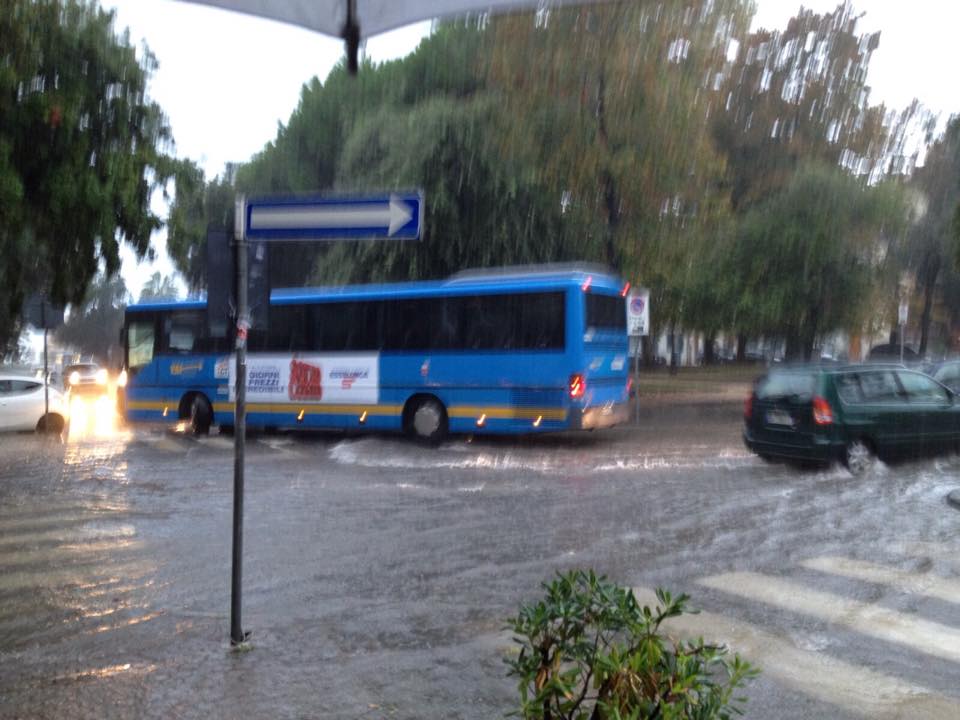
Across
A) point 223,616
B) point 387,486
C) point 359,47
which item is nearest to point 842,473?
point 387,486

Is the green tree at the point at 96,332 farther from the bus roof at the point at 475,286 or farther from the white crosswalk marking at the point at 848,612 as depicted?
the white crosswalk marking at the point at 848,612

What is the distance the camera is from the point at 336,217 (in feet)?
19.0

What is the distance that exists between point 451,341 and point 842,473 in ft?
25.1

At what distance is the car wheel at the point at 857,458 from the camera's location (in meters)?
14.4

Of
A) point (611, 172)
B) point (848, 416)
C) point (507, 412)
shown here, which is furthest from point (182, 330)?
point (848, 416)

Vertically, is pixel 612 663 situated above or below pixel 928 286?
below

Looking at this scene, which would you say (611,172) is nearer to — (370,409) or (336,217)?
(370,409)

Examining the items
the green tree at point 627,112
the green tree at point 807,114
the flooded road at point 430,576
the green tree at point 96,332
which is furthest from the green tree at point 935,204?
the green tree at point 96,332

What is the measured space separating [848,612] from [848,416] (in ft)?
24.9

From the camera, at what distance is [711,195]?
26000 mm

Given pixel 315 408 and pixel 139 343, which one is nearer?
pixel 315 408

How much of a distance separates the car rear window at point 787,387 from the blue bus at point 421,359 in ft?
12.2

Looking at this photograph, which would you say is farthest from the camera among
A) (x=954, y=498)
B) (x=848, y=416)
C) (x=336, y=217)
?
(x=848, y=416)

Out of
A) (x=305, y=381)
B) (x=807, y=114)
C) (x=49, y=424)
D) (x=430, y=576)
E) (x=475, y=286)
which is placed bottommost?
(x=430, y=576)
